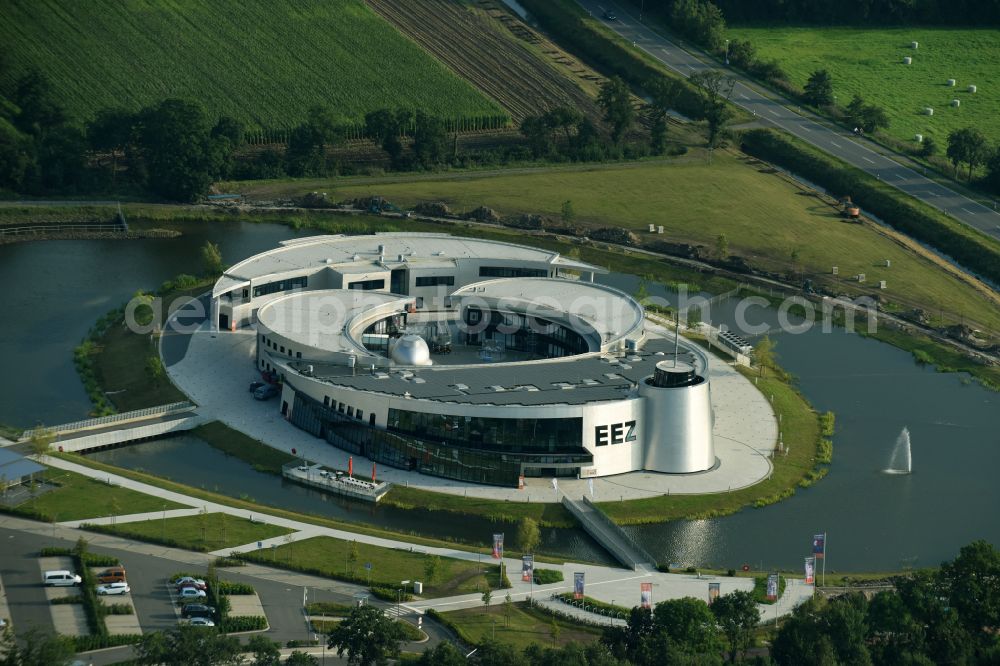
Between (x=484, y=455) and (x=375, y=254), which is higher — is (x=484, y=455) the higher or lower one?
the lower one

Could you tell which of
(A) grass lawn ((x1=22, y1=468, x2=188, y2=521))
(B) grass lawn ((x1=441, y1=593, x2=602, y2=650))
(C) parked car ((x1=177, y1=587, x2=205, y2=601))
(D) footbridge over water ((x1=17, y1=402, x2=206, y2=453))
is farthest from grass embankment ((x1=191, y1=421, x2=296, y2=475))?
(B) grass lawn ((x1=441, y1=593, x2=602, y2=650))

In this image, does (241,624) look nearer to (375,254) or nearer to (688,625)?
(688,625)

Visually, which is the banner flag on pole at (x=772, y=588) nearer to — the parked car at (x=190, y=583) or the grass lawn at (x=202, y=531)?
the grass lawn at (x=202, y=531)

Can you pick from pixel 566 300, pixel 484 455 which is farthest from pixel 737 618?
pixel 566 300

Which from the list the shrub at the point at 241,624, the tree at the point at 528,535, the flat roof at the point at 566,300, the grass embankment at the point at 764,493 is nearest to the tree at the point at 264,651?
the shrub at the point at 241,624

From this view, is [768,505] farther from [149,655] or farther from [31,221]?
[31,221]

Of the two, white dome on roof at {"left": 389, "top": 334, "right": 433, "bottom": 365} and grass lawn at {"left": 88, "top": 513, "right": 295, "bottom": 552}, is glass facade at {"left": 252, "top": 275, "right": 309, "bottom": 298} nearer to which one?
white dome on roof at {"left": 389, "top": 334, "right": 433, "bottom": 365}

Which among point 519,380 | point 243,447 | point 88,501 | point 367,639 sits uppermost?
point 519,380
